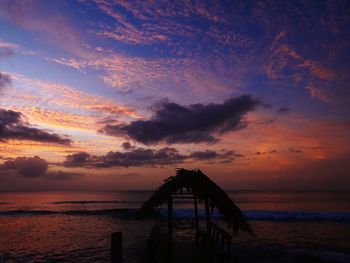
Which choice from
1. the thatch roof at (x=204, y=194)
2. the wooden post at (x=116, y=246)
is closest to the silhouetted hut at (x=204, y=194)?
the thatch roof at (x=204, y=194)

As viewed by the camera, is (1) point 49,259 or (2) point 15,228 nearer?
(1) point 49,259

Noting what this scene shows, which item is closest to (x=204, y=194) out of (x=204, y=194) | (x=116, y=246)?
(x=204, y=194)

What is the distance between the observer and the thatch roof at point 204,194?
458 inches

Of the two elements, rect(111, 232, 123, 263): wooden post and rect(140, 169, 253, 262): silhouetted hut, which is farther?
rect(140, 169, 253, 262): silhouetted hut

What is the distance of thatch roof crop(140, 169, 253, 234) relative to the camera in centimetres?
1163

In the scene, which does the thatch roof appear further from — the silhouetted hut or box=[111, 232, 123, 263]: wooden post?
box=[111, 232, 123, 263]: wooden post

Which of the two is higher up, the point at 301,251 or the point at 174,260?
the point at 174,260

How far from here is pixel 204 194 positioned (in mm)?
12180

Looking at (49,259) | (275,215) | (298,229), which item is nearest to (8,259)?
(49,259)

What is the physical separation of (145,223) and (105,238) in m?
10.6

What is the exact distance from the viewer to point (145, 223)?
37.5 metres

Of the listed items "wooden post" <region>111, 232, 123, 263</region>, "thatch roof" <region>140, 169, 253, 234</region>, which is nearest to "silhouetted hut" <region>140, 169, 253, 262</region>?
"thatch roof" <region>140, 169, 253, 234</region>

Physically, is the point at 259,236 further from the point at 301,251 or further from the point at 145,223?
the point at 145,223

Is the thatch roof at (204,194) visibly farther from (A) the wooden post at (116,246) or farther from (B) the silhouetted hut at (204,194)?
(A) the wooden post at (116,246)
